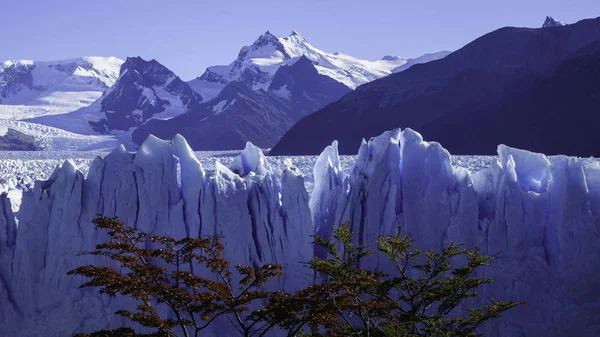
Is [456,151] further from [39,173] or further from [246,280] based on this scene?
[246,280]

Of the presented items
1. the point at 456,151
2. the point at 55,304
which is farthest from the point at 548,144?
the point at 55,304

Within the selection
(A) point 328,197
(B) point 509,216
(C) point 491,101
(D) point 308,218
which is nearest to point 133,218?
(D) point 308,218

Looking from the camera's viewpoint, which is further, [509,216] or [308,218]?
[308,218]

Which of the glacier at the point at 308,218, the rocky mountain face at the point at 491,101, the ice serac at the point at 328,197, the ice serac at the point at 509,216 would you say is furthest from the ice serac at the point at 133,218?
the rocky mountain face at the point at 491,101

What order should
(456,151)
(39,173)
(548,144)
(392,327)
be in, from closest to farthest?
1. (392,327)
2. (39,173)
3. (548,144)
4. (456,151)

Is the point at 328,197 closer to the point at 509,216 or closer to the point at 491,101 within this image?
the point at 509,216

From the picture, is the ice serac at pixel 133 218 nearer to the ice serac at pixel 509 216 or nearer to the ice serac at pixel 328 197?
the ice serac at pixel 328 197
